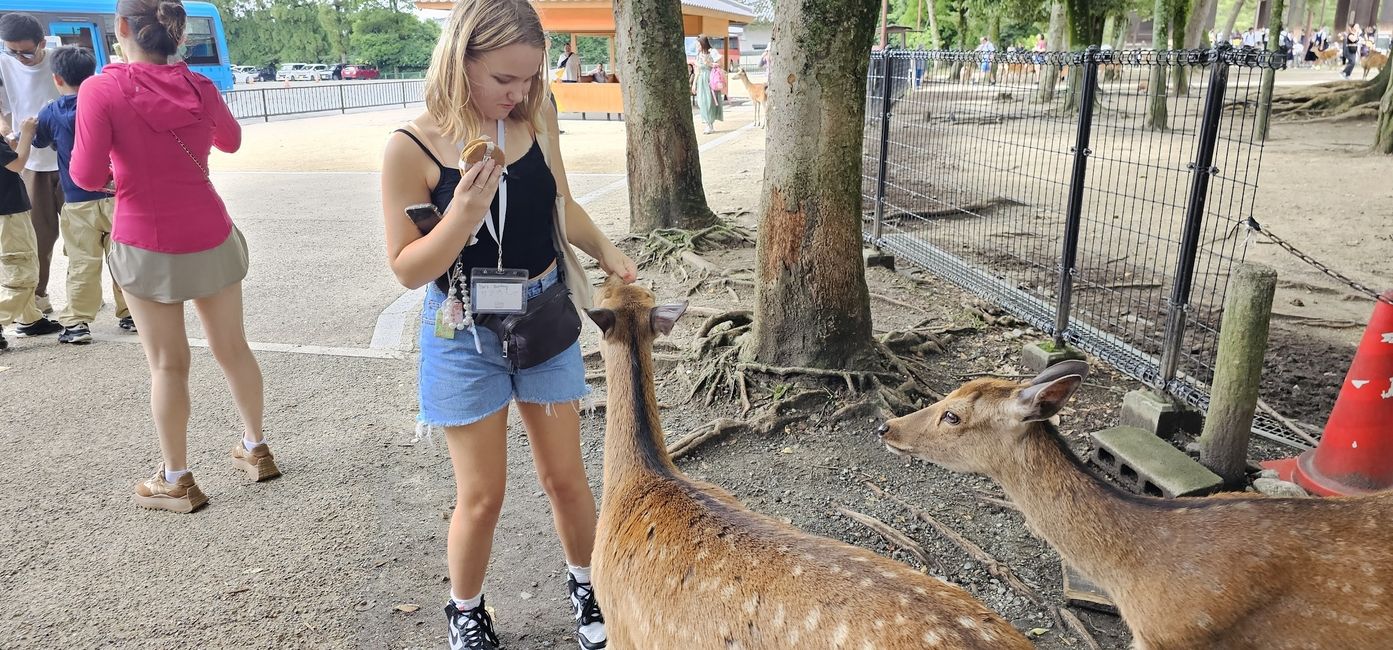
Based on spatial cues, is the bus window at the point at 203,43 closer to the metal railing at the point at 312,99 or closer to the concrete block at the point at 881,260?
the metal railing at the point at 312,99

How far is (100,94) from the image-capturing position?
363cm

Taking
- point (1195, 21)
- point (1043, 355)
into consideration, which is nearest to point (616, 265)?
point (1043, 355)

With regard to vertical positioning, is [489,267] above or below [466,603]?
above

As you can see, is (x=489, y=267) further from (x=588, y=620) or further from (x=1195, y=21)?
(x=1195, y=21)

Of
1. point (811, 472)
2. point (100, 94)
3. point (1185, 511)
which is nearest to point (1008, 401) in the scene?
point (1185, 511)

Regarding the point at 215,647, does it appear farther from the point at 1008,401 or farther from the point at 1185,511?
the point at 1185,511

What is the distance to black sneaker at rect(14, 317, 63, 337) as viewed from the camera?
21.2 feet

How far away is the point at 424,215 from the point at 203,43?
102 feet

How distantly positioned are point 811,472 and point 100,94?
339cm

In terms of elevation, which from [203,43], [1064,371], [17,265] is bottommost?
[17,265]

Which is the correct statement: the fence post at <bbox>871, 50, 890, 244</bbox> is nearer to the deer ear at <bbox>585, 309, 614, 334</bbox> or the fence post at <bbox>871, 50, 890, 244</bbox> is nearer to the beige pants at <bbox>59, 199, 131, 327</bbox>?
the deer ear at <bbox>585, 309, 614, 334</bbox>

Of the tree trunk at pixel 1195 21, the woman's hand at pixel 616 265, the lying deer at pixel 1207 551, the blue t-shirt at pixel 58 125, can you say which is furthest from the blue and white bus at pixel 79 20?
the tree trunk at pixel 1195 21

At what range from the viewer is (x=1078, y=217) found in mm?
5312

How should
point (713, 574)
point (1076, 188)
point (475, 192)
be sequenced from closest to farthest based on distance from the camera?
1. point (713, 574)
2. point (475, 192)
3. point (1076, 188)
